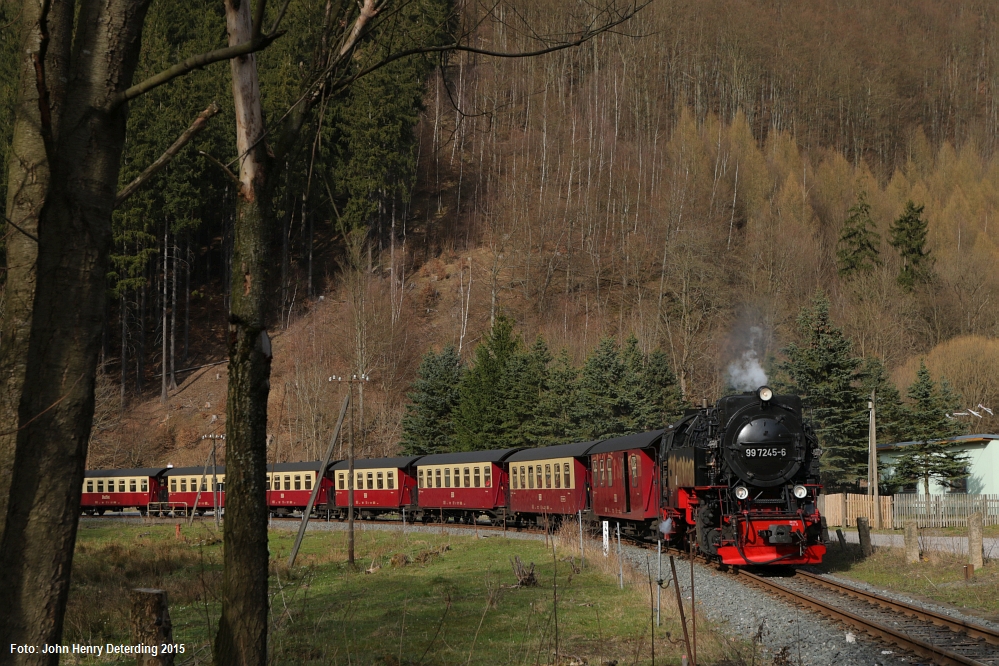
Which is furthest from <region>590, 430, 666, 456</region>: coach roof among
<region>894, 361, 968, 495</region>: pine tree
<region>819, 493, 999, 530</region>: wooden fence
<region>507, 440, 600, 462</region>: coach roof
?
<region>894, 361, 968, 495</region>: pine tree

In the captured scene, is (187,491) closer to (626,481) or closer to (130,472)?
(130,472)

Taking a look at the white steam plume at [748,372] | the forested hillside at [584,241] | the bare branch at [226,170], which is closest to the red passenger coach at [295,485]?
the forested hillside at [584,241]

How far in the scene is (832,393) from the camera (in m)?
41.1

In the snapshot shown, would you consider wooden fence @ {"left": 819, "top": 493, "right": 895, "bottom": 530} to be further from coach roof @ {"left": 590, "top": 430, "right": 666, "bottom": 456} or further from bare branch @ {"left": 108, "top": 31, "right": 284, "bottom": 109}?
bare branch @ {"left": 108, "top": 31, "right": 284, "bottom": 109}

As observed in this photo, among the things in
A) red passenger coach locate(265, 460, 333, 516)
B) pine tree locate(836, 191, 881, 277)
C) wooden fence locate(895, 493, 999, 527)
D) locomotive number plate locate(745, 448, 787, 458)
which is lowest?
wooden fence locate(895, 493, 999, 527)

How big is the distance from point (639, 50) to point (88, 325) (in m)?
102

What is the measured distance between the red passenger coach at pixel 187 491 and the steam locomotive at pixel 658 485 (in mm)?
3509

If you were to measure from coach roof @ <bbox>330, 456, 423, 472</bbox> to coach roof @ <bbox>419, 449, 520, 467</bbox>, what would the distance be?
820mm

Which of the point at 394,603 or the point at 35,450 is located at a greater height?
the point at 35,450

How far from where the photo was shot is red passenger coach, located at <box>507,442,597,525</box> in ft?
96.8

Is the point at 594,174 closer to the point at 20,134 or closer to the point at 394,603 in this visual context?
the point at 394,603

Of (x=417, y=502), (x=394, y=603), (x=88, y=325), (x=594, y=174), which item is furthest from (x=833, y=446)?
(x=594, y=174)

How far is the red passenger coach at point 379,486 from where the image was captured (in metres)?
40.0

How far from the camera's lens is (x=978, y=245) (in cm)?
7512
